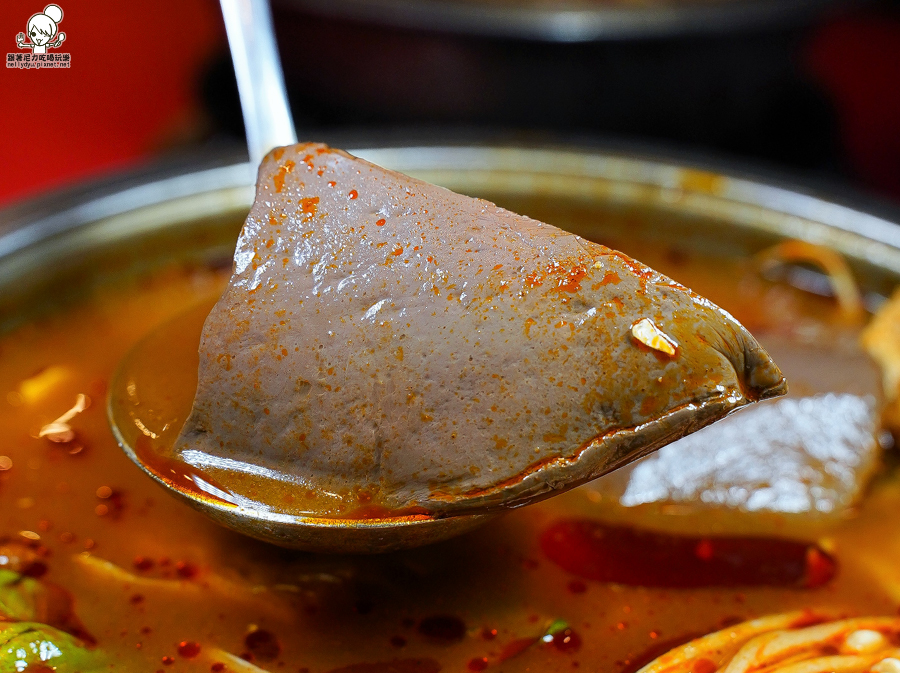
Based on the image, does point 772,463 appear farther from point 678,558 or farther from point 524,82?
point 524,82

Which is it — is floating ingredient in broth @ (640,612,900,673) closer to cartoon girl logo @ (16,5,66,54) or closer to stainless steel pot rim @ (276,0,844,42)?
cartoon girl logo @ (16,5,66,54)

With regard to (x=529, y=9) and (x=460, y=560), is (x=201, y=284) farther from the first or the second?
(x=529, y=9)

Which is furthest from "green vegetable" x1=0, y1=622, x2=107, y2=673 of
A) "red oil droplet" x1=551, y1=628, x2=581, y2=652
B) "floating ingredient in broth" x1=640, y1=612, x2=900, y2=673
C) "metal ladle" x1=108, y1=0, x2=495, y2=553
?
"floating ingredient in broth" x1=640, y1=612, x2=900, y2=673

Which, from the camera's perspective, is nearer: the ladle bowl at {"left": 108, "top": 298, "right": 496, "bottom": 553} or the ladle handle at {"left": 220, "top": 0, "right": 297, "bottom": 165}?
the ladle bowl at {"left": 108, "top": 298, "right": 496, "bottom": 553}

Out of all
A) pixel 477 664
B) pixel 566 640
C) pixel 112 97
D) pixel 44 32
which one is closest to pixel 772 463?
pixel 566 640

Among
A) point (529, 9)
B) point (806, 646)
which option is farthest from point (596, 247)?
point (529, 9)

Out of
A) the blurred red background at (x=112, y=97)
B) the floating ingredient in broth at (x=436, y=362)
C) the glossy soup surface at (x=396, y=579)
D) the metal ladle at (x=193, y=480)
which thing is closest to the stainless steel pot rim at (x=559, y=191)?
the glossy soup surface at (x=396, y=579)

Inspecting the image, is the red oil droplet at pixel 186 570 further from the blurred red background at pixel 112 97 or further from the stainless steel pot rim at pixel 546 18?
the blurred red background at pixel 112 97
